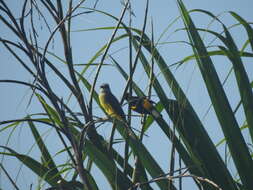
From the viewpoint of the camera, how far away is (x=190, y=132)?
5.93 feet

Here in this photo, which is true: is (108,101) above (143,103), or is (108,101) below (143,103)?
above

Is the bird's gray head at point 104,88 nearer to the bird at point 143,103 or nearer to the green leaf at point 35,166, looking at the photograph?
the bird at point 143,103

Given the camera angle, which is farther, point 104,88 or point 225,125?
point 104,88

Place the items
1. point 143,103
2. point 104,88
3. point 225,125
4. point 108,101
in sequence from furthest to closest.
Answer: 1. point 104,88
2. point 108,101
3. point 143,103
4. point 225,125

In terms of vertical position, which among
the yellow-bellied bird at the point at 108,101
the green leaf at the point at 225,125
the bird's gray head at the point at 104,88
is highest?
the bird's gray head at the point at 104,88

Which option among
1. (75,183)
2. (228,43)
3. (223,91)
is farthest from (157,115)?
(75,183)

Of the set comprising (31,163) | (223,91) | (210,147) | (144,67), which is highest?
(144,67)

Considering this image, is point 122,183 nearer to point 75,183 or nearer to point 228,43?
point 75,183

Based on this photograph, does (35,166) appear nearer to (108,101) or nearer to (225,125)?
(225,125)

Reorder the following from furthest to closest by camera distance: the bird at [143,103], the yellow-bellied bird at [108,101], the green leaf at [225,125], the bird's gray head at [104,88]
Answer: the bird's gray head at [104,88], the yellow-bellied bird at [108,101], the bird at [143,103], the green leaf at [225,125]

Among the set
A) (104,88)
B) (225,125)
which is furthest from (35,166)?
(104,88)

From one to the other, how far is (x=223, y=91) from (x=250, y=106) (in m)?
0.13

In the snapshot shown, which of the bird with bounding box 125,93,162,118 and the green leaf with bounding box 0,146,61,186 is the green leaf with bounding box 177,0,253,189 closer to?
the bird with bounding box 125,93,162,118

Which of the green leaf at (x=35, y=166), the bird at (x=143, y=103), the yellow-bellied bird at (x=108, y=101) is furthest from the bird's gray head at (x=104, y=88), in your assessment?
the green leaf at (x=35, y=166)
